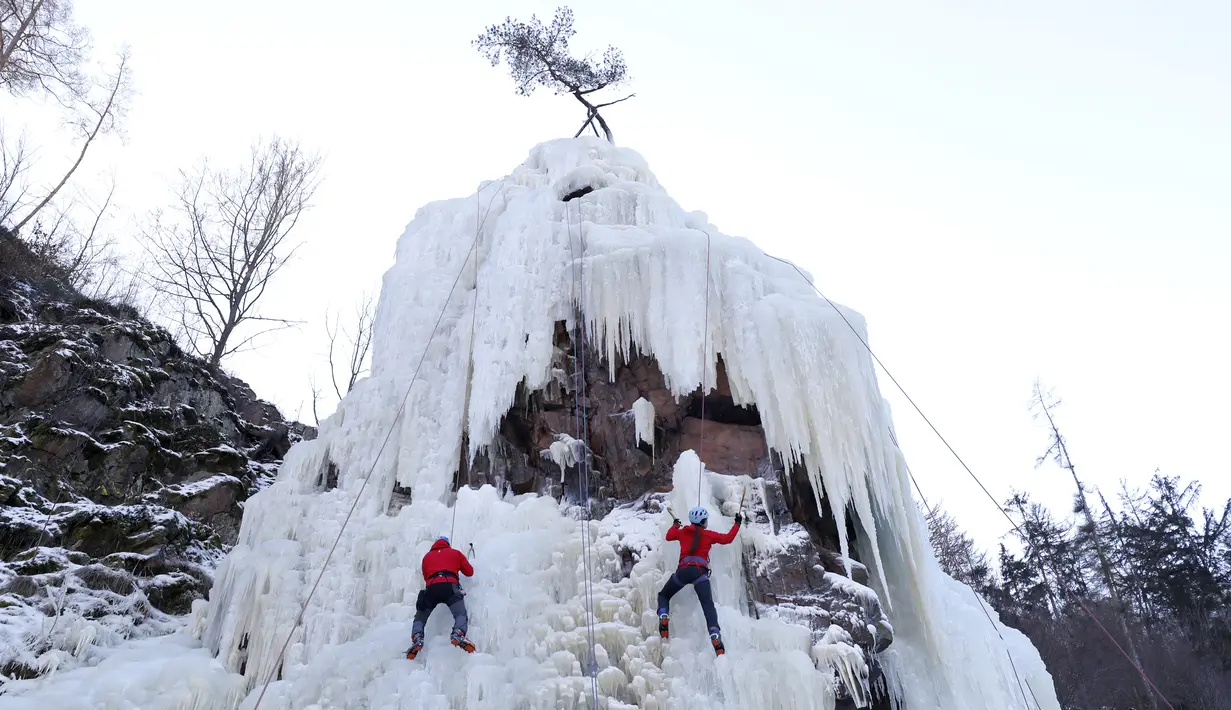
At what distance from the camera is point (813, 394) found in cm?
628

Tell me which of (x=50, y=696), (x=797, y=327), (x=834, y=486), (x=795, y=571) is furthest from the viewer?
(x=797, y=327)

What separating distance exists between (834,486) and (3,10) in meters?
15.8

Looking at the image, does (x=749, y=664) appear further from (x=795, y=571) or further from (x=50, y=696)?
(x=50, y=696)

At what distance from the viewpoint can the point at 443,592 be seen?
500 centimetres

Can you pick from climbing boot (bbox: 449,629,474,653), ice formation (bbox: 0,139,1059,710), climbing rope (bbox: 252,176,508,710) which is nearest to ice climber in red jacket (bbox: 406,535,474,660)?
climbing boot (bbox: 449,629,474,653)

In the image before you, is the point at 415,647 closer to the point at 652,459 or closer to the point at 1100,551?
the point at 652,459

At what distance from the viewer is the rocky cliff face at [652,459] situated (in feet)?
18.7

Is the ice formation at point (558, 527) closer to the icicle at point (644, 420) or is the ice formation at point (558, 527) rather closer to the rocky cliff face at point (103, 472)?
the icicle at point (644, 420)

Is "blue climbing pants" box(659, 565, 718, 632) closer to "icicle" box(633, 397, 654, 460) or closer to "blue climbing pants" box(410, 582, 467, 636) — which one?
"blue climbing pants" box(410, 582, 467, 636)

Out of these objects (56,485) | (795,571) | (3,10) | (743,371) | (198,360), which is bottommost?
(795,571)

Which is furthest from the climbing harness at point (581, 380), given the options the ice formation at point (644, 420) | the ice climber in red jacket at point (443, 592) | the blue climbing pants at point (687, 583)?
the ice climber in red jacket at point (443, 592)

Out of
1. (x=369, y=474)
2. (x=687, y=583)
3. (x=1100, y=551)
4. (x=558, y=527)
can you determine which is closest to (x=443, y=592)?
(x=558, y=527)

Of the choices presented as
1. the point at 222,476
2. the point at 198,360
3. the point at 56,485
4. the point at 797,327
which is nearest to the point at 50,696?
the point at 56,485

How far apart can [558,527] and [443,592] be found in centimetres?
125
